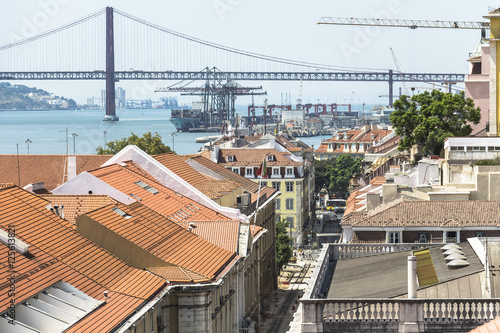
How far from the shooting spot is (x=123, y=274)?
78.9ft

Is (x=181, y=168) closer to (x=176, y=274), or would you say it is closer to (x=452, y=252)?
(x=176, y=274)

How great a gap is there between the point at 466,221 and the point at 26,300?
13838 mm

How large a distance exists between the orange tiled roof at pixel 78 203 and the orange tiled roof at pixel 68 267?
359 cm

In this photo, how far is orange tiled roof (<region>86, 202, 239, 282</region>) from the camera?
26.2 metres

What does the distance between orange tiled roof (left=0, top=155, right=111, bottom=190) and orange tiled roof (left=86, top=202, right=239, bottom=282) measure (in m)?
19.2

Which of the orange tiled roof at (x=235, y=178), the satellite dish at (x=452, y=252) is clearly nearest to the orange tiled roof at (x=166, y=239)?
the satellite dish at (x=452, y=252)

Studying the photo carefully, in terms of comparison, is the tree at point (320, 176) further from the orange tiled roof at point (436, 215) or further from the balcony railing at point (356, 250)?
the balcony railing at point (356, 250)

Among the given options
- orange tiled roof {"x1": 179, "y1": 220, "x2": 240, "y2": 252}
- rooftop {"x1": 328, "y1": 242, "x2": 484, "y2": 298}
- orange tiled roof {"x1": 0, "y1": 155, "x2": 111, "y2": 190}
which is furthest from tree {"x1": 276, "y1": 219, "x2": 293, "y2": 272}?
rooftop {"x1": 328, "y1": 242, "x2": 484, "y2": 298}

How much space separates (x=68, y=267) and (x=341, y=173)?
254ft

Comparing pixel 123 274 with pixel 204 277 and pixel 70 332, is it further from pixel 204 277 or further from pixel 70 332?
pixel 70 332

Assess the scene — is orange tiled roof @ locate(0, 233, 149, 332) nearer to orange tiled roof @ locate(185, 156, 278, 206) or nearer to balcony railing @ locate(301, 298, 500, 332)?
balcony railing @ locate(301, 298, 500, 332)

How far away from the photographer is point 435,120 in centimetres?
5191

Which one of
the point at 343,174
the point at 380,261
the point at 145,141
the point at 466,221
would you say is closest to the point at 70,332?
the point at 380,261

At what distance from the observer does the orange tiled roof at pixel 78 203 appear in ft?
94.5
